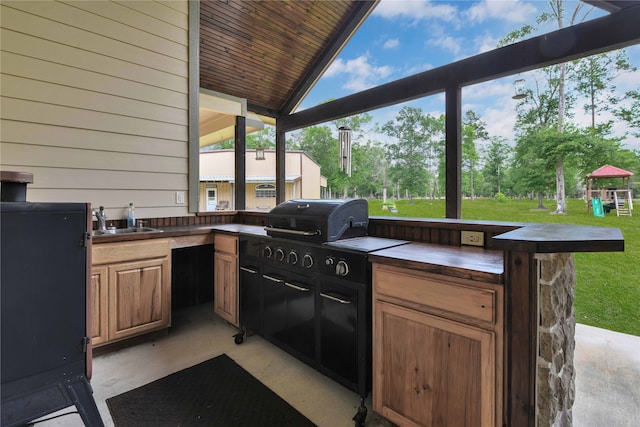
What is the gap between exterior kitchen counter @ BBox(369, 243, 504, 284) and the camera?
3.78 feet

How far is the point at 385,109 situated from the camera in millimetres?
3252

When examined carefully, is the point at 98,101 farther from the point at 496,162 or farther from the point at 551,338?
the point at 496,162

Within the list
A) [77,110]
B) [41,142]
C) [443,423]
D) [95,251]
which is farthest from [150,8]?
[443,423]

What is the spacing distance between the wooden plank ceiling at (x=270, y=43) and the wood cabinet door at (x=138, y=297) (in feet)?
8.27

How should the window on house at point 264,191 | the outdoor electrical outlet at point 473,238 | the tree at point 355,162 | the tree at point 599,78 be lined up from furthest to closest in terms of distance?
the window on house at point 264,191 → the tree at point 355,162 → the tree at point 599,78 → the outdoor electrical outlet at point 473,238

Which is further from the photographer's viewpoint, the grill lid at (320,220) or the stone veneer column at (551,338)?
the grill lid at (320,220)

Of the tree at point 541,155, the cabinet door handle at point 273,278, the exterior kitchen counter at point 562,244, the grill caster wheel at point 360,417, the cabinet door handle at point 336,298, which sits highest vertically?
the tree at point 541,155

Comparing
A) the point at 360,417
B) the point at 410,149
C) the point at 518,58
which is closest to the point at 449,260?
the point at 360,417

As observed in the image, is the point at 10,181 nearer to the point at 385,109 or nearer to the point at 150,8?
the point at 150,8

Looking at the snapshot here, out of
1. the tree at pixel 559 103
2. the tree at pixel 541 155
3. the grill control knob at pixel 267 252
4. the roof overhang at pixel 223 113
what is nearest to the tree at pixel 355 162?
the roof overhang at pixel 223 113

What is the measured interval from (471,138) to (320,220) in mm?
2157

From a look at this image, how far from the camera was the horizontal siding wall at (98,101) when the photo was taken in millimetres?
2256

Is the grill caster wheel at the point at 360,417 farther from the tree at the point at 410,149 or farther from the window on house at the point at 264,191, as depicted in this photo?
the window on house at the point at 264,191

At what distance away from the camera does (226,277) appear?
2.66 metres
